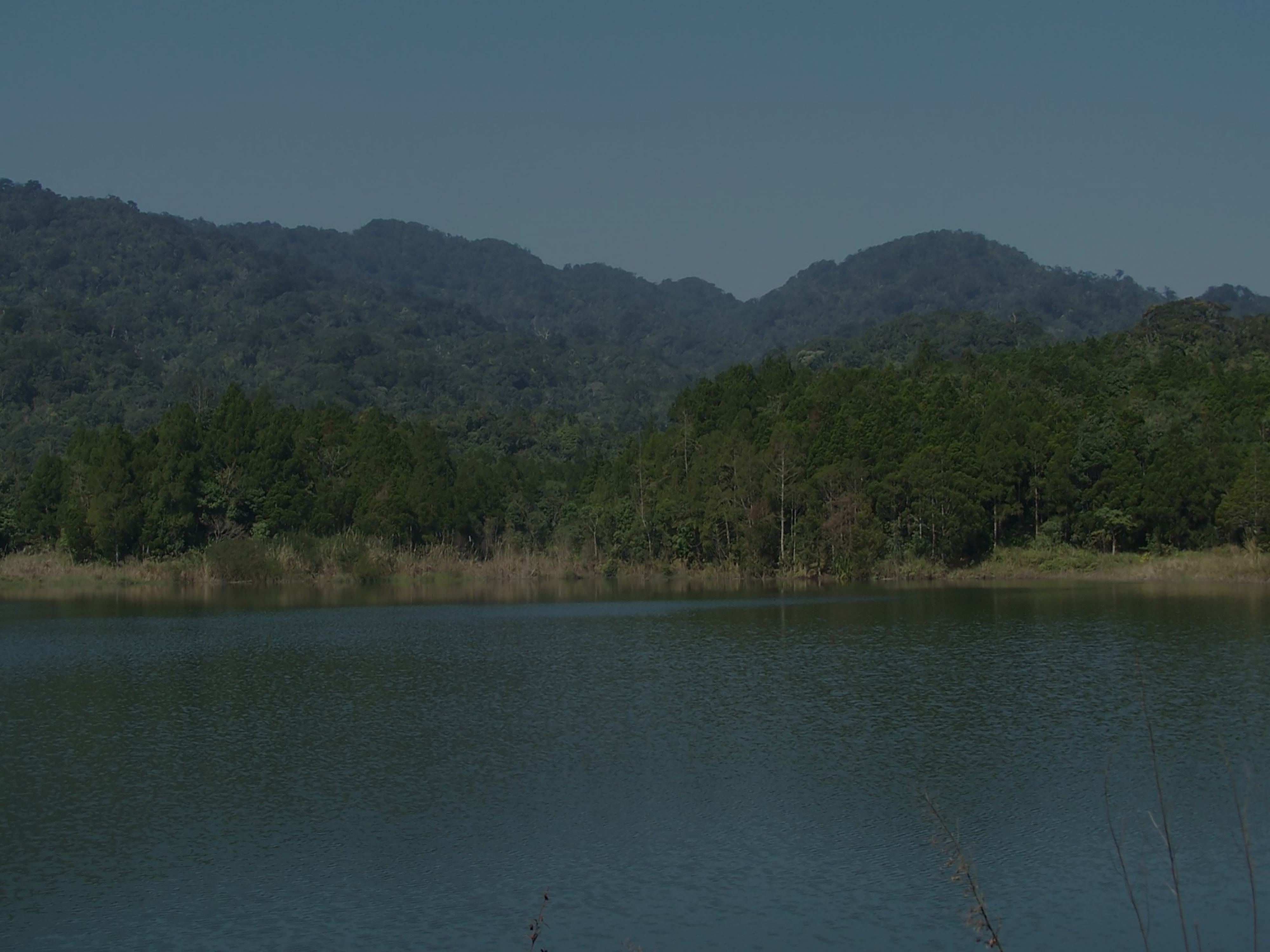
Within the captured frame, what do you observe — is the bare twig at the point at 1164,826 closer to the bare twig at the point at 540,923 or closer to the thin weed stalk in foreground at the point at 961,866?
the thin weed stalk in foreground at the point at 961,866

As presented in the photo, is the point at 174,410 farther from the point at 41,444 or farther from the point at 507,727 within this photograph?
the point at 507,727

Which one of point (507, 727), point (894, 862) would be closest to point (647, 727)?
point (507, 727)

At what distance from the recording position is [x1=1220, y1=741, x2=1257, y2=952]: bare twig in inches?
261

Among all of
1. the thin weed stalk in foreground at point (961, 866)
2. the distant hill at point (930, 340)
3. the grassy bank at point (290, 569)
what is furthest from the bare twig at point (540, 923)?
the distant hill at point (930, 340)

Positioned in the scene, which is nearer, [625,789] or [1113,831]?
[1113,831]

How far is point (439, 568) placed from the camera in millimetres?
58094

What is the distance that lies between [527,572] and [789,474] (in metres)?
13.0

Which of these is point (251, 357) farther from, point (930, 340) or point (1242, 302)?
point (1242, 302)

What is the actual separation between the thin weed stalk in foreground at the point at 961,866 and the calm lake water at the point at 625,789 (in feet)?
0.42

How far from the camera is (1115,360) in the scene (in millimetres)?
69125

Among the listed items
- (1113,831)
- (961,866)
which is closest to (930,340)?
(1113,831)

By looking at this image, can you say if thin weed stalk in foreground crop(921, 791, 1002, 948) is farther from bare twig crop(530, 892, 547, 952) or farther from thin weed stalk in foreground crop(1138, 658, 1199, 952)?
bare twig crop(530, 892, 547, 952)

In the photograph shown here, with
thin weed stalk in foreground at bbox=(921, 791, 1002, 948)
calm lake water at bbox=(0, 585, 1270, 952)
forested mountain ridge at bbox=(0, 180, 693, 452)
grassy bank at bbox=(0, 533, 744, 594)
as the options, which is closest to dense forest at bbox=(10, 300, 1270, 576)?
grassy bank at bbox=(0, 533, 744, 594)

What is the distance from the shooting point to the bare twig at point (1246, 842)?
6641mm
